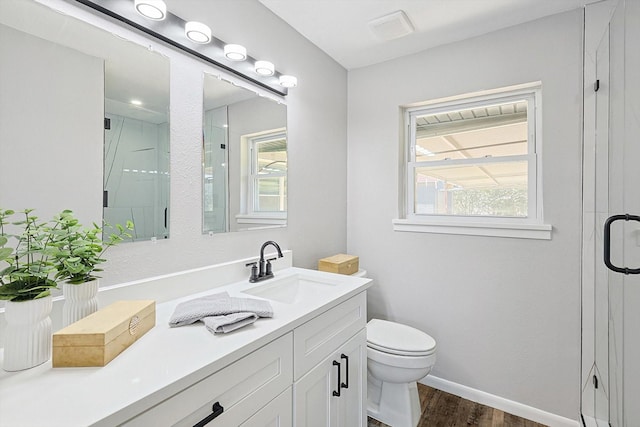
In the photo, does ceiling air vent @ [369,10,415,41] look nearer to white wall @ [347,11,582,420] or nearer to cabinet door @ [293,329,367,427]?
white wall @ [347,11,582,420]

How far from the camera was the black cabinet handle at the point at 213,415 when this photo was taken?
2.44 ft

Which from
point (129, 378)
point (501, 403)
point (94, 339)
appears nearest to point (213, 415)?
point (129, 378)

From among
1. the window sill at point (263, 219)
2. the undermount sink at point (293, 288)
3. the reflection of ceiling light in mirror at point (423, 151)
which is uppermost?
the reflection of ceiling light in mirror at point (423, 151)

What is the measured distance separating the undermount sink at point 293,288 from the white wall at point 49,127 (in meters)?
0.78

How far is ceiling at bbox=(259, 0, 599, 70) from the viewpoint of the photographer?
5.62 feet

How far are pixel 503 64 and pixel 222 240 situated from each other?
6.58 feet

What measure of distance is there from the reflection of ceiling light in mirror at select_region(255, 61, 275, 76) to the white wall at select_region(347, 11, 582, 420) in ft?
3.28

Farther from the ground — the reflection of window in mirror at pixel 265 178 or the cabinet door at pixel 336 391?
the reflection of window in mirror at pixel 265 178

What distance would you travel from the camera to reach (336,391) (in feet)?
4.23

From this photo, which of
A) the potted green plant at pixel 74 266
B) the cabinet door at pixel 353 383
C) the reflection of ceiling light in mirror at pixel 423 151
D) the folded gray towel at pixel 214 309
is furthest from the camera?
the reflection of ceiling light in mirror at pixel 423 151

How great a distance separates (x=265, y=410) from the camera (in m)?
0.93

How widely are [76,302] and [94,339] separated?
22 cm

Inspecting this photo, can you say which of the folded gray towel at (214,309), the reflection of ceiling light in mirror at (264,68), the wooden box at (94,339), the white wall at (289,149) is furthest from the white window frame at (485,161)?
the wooden box at (94,339)

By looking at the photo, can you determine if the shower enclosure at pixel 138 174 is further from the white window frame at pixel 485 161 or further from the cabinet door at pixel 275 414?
the white window frame at pixel 485 161
